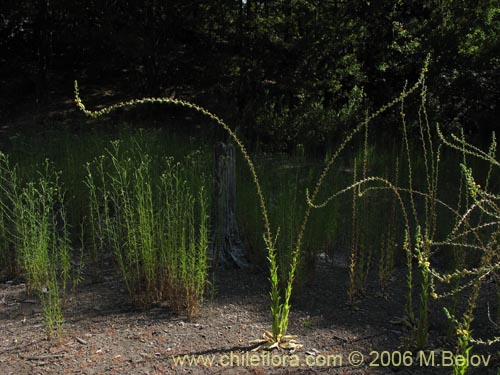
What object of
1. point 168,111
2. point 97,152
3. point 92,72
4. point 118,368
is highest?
point 92,72

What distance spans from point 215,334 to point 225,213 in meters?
1.20

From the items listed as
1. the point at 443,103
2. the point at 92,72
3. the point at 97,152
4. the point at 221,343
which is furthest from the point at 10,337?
the point at 92,72

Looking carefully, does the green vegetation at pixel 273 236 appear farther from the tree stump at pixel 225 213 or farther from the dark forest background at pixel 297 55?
the dark forest background at pixel 297 55

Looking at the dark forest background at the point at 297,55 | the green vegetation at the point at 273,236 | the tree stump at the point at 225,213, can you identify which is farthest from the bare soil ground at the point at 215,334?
the dark forest background at the point at 297,55

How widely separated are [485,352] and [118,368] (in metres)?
1.85

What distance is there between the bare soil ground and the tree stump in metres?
0.29

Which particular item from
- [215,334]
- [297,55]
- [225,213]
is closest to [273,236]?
[225,213]

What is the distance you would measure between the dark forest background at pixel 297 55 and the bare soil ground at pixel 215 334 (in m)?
4.94

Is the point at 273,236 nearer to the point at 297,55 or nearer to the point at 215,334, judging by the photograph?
the point at 215,334

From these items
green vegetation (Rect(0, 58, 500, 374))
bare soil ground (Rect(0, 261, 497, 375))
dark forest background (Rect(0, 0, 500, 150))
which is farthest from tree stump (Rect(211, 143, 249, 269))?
dark forest background (Rect(0, 0, 500, 150))

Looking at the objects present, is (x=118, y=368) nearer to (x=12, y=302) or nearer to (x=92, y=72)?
(x=12, y=302)

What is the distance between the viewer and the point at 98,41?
1038 centimetres

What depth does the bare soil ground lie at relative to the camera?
315cm

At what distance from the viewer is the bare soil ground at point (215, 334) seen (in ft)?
10.3
